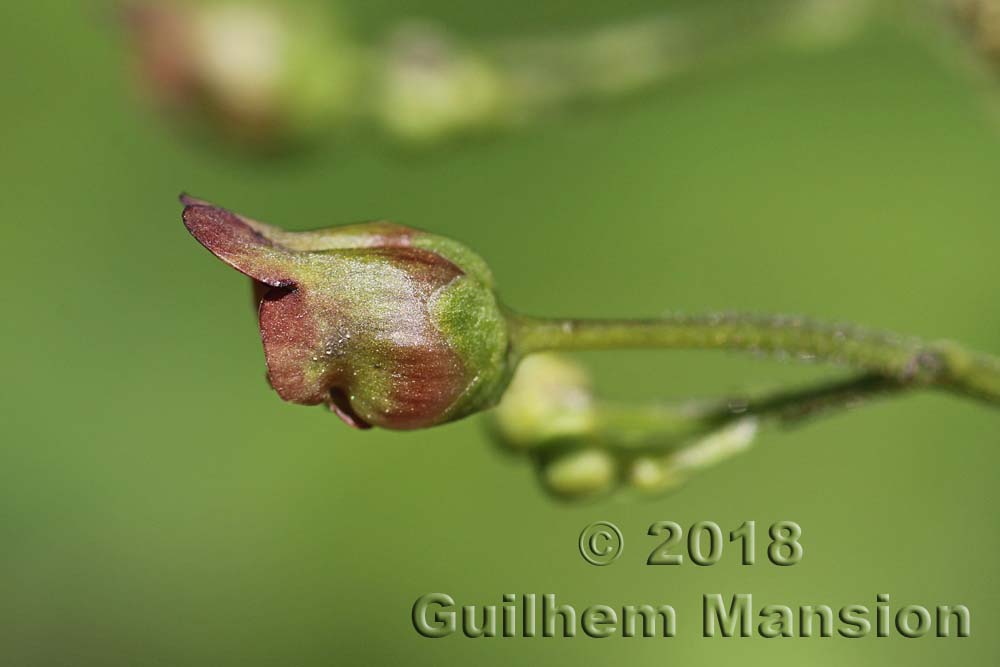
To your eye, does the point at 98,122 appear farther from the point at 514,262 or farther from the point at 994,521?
the point at 994,521

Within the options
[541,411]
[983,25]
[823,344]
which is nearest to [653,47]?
[983,25]

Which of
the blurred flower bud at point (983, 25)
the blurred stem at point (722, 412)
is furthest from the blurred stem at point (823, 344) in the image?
the blurred flower bud at point (983, 25)

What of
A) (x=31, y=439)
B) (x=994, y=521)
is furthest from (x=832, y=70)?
(x=31, y=439)

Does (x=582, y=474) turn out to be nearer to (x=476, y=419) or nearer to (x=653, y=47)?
(x=653, y=47)

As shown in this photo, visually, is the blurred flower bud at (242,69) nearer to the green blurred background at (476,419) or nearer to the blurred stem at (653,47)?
the green blurred background at (476,419)

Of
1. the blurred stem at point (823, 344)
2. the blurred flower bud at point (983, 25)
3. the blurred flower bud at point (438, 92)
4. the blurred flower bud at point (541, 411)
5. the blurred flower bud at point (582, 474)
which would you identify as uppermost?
the blurred flower bud at point (438, 92)

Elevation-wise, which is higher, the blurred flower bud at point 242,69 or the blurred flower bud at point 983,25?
the blurred flower bud at point 242,69
